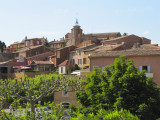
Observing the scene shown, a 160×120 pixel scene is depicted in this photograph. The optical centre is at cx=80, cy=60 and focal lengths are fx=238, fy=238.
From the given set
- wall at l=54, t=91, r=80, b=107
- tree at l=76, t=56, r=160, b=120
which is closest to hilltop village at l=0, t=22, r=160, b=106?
wall at l=54, t=91, r=80, b=107

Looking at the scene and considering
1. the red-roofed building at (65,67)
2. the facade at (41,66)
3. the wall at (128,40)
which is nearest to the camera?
the red-roofed building at (65,67)

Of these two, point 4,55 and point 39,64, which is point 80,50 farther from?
point 4,55

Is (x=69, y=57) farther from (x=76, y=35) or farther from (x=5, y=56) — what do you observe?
(x=5, y=56)

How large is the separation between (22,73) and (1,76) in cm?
733

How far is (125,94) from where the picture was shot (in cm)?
2100

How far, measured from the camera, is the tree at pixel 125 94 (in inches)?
795

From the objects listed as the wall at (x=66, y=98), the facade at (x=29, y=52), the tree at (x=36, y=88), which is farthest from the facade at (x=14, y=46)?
the wall at (x=66, y=98)

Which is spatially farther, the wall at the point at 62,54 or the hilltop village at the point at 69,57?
the wall at the point at 62,54

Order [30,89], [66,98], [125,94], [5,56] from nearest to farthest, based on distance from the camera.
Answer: [125,94] → [30,89] → [66,98] → [5,56]

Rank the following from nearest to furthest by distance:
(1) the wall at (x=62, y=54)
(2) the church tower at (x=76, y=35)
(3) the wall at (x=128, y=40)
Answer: (3) the wall at (x=128, y=40)
(1) the wall at (x=62, y=54)
(2) the church tower at (x=76, y=35)

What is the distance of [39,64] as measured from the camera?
183ft

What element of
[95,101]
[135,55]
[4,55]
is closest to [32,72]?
[4,55]

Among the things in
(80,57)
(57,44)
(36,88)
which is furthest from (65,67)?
(57,44)

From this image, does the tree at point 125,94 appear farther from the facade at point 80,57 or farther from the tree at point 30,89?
the facade at point 80,57
